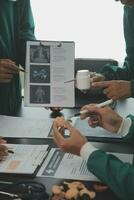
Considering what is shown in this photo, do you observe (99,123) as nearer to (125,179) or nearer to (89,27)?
(125,179)

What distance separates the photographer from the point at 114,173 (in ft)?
4.20

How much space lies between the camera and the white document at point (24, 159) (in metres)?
1.46

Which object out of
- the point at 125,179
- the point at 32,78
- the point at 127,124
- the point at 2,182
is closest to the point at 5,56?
the point at 32,78

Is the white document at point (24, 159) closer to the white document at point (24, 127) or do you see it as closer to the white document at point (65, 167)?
the white document at point (65, 167)

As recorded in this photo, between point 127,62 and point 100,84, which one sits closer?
point 100,84

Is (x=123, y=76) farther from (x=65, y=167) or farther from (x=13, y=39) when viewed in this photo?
(x=65, y=167)

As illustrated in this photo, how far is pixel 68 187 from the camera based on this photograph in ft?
4.28

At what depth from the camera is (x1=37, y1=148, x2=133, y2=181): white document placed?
1.41m

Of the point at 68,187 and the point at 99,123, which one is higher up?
the point at 99,123

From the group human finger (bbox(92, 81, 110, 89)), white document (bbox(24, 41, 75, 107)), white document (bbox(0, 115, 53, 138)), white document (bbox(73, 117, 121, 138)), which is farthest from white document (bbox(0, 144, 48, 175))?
human finger (bbox(92, 81, 110, 89))

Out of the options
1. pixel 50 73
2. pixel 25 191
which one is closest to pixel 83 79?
pixel 50 73

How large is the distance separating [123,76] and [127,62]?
11cm

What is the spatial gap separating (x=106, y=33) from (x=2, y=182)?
229 centimetres

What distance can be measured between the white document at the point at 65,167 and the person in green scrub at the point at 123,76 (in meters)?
0.49
